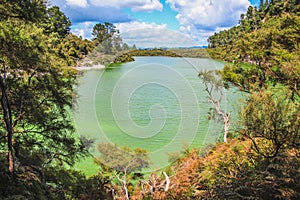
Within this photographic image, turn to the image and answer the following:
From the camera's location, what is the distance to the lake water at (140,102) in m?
4.68

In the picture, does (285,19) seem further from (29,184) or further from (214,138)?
(29,184)

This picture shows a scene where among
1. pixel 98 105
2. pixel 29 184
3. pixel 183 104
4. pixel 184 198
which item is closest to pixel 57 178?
pixel 29 184

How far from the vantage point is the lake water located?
15.3 feet

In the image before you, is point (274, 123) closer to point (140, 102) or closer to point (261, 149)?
point (261, 149)

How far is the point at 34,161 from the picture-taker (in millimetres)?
5156

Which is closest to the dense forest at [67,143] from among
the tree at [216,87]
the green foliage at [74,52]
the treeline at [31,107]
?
the treeline at [31,107]

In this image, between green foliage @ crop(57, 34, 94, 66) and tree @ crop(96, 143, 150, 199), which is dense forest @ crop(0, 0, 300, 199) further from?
green foliage @ crop(57, 34, 94, 66)

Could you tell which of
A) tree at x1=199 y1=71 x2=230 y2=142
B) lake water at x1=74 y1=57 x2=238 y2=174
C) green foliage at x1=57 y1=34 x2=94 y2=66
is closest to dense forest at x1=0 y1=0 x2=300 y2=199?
lake water at x1=74 y1=57 x2=238 y2=174

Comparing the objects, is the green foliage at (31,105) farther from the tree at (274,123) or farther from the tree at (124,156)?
the tree at (274,123)

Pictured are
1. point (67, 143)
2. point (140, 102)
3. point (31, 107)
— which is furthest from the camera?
point (140, 102)

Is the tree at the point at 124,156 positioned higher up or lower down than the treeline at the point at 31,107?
lower down

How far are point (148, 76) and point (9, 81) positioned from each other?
2.72 m

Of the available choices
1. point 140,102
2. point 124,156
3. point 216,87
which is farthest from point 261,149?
point 216,87

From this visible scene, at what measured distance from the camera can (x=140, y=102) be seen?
7441 millimetres
